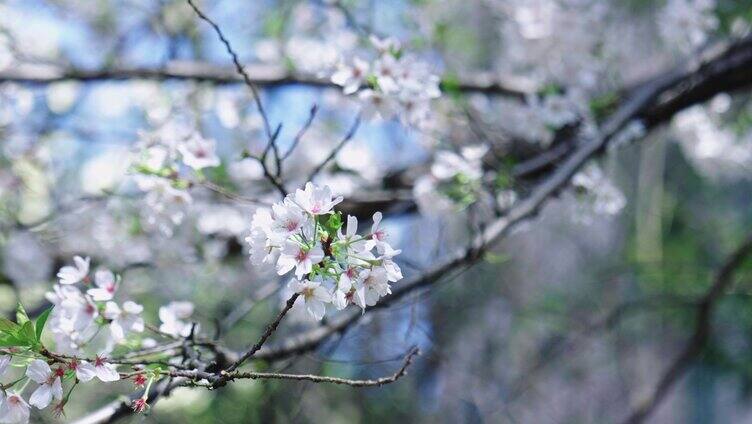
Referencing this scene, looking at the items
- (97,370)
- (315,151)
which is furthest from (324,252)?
(315,151)

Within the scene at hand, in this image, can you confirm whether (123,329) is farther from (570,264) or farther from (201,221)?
(570,264)

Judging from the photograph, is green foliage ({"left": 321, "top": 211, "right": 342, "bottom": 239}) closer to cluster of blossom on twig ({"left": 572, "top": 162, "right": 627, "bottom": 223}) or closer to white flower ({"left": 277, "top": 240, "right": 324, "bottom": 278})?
white flower ({"left": 277, "top": 240, "right": 324, "bottom": 278})

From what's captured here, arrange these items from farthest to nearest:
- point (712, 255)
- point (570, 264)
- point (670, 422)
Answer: point (670, 422) → point (570, 264) → point (712, 255)

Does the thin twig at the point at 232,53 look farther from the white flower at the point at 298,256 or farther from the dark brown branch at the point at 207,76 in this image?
the dark brown branch at the point at 207,76

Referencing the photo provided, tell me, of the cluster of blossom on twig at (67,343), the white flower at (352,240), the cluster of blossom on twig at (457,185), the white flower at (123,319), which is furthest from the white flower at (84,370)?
the cluster of blossom on twig at (457,185)

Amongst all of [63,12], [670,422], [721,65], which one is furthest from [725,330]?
[63,12]
